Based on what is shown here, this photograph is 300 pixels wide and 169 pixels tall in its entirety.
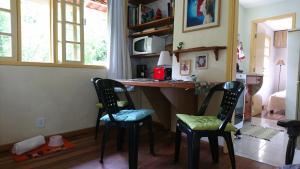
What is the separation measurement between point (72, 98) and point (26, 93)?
1.75ft

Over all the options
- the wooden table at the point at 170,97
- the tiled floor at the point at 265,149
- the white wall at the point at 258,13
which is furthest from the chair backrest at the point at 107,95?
the white wall at the point at 258,13

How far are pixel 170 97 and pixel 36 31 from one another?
6.01 feet

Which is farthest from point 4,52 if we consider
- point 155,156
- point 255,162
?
point 255,162

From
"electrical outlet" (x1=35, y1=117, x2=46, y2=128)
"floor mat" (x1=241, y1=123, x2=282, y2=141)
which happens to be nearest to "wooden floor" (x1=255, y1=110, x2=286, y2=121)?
"floor mat" (x1=241, y1=123, x2=282, y2=141)

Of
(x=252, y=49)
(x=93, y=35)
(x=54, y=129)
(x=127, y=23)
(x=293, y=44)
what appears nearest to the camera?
(x=54, y=129)

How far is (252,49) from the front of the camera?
413 cm

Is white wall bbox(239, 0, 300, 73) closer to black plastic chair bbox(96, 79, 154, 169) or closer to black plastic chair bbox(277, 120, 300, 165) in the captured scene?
black plastic chair bbox(96, 79, 154, 169)

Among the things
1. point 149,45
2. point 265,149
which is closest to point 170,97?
point 149,45

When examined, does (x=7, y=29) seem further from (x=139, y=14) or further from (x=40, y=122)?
(x=139, y=14)

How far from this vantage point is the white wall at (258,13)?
379cm

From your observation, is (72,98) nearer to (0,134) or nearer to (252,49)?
(0,134)

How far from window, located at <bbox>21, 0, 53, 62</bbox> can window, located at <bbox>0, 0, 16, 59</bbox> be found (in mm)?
130

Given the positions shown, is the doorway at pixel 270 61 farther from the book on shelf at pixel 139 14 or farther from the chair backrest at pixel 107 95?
the chair backrest at pixel 107 95

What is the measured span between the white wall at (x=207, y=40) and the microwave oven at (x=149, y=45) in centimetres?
37
